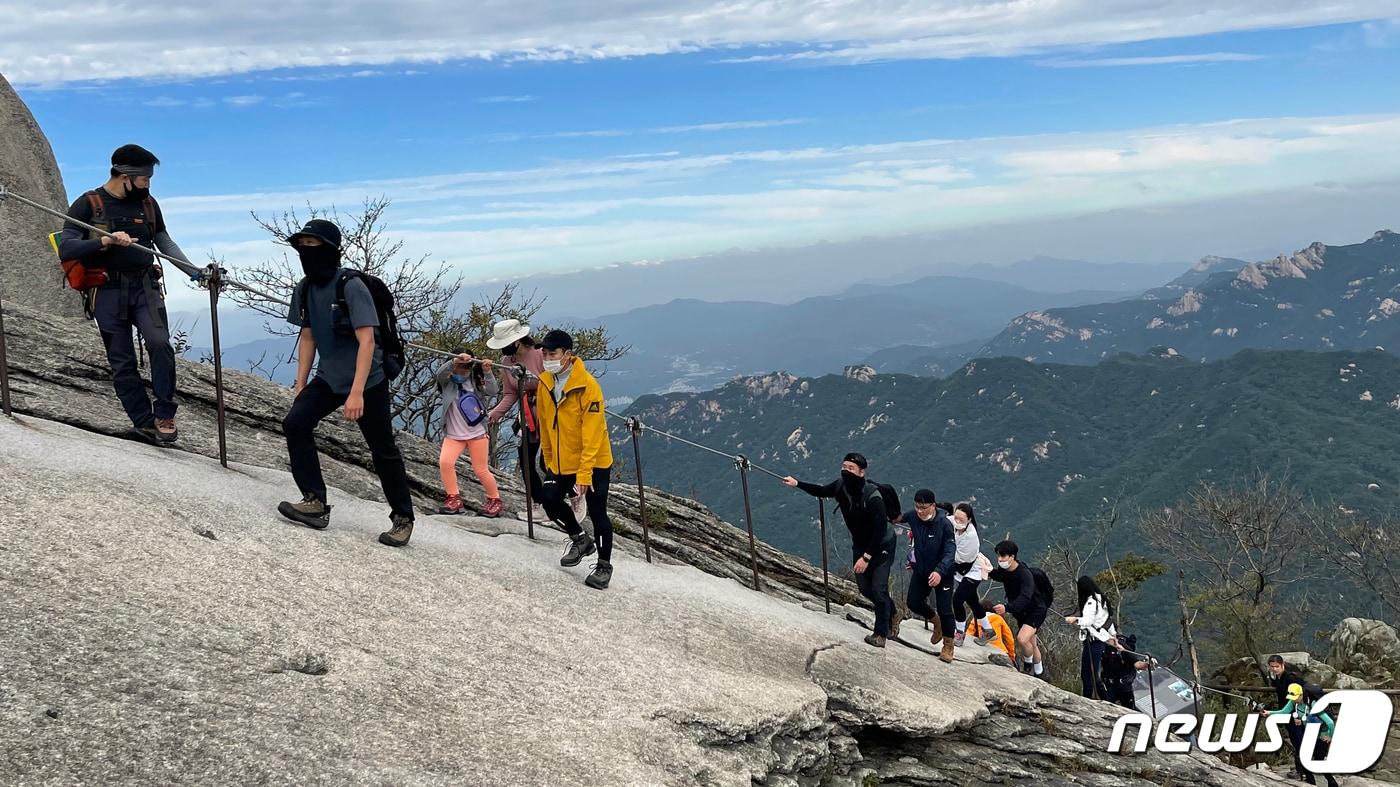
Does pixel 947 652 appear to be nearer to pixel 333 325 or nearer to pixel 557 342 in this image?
pixel 557 342

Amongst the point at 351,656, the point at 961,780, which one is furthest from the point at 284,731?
the point at 961,780

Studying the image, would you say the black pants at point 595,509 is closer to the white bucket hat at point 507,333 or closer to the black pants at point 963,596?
the white bucket hat at point 507,333

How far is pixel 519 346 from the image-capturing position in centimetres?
878

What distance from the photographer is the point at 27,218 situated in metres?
15.0

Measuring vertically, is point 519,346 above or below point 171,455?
above

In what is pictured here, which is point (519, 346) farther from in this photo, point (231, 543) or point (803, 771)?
point (803, 771)

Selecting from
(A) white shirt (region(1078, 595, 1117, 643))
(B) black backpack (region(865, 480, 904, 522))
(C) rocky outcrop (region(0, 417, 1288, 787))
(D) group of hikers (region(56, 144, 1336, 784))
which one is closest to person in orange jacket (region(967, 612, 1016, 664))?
(A) white shirt (region(1078, 595, 1117, 643))

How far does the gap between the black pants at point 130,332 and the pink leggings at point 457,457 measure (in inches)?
113

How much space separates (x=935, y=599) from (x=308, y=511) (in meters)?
7.51

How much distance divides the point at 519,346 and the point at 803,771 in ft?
15.8

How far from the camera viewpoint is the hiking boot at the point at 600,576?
8.15 metres

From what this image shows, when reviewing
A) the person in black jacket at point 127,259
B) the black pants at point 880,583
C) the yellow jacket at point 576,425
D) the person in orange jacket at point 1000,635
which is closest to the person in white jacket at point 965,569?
the person in orange jacket at point 1000,635

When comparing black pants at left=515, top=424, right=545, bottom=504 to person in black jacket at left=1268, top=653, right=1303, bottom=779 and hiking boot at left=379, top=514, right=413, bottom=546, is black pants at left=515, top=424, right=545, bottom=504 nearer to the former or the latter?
hiking boot at left=379, top=514, right=413, bottom=546

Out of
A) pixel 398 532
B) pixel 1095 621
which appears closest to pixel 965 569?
pixel 1095 621
